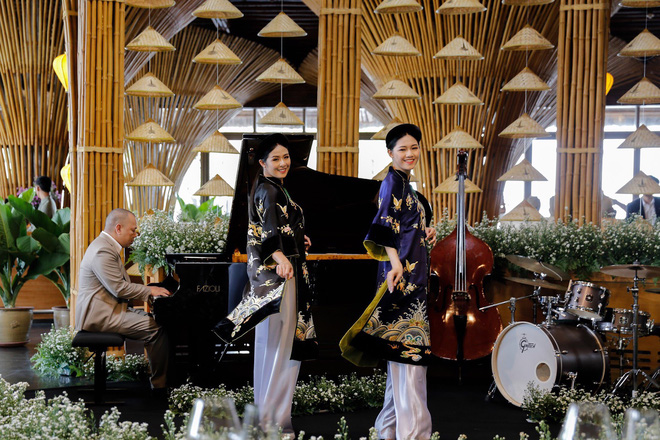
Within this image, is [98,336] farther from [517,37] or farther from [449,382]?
[517,37]

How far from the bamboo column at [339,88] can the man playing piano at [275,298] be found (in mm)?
2354

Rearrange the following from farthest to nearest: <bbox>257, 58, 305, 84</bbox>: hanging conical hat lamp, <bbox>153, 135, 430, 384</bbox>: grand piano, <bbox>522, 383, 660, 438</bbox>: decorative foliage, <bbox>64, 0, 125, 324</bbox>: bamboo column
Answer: <bbox>257, 58, 305, 84</bbox>: hanging conical hat lamp, <bbox>64, 0, 125, 324</bbox>: bamboo column, <bbox>153, 135, 430, 384</bbox>: grand piano, <bbox>522, 383, 660, 438</bbox>: decorative foliage

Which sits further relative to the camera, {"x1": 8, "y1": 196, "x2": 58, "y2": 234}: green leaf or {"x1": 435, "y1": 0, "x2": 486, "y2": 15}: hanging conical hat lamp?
{"x1": 8, "y1": 196, "x2": 58, "y2": 234}: green leaf

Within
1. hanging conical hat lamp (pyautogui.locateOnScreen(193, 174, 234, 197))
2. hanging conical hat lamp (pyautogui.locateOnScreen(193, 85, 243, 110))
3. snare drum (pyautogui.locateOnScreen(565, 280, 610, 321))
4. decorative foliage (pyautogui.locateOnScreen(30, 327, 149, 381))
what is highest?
hanging conical hat lamp (pyautogui.locateOnScreen(193, 85, 243, 110))

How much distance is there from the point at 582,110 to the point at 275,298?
12.8 ft

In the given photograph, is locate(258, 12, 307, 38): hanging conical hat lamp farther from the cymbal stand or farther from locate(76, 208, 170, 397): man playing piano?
the cymbal stand

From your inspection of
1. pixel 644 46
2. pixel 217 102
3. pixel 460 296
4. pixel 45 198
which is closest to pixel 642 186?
pixel 644 46

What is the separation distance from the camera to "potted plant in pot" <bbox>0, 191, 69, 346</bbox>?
7.77 metres

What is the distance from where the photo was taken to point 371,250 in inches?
164

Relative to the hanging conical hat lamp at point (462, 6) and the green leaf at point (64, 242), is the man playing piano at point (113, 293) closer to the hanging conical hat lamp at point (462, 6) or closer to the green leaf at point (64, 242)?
the green leaf at point (64, 242)

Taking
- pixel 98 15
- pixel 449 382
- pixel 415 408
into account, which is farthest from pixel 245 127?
pixel 415 408

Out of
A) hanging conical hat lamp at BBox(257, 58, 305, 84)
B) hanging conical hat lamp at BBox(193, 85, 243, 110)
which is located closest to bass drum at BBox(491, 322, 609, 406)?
hanging conical hat lamp at BBox(257, 58, 305, 84)

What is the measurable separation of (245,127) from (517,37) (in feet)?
31.3

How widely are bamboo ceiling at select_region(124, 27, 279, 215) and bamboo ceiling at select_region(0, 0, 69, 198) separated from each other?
42.1 inches
